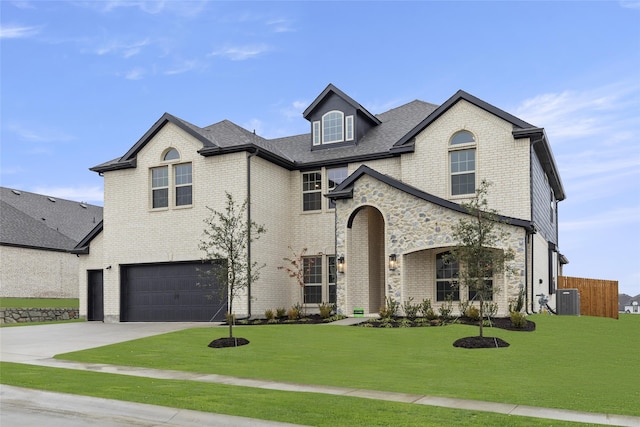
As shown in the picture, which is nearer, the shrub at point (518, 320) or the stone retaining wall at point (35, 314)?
the shrub at point (518, 320)

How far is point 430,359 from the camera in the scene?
592 inches

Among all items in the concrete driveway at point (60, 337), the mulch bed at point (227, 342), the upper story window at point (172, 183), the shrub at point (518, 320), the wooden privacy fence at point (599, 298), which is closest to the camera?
the concrete driveway at point (60, 337)

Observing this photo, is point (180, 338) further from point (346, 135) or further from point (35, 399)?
point (346, 135)

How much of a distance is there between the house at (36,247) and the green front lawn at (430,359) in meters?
20.6

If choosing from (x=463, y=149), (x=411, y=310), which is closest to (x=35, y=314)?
(x=411, y=310)

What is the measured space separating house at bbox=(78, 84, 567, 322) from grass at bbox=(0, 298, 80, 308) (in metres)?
7.50

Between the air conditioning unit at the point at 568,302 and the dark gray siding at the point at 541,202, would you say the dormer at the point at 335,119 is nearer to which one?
the dark gray siding at the point at 541,202

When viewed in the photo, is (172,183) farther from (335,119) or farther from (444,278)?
(444,278)

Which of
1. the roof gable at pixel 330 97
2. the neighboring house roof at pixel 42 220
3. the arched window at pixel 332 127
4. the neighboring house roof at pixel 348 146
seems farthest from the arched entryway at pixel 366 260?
the neighboring house roof at pixel 42 220

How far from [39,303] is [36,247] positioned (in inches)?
158

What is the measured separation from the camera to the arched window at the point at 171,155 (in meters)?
27.3

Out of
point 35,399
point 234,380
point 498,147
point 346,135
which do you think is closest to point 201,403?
point 234,380

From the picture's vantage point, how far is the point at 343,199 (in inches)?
974

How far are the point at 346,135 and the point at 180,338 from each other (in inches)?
537
